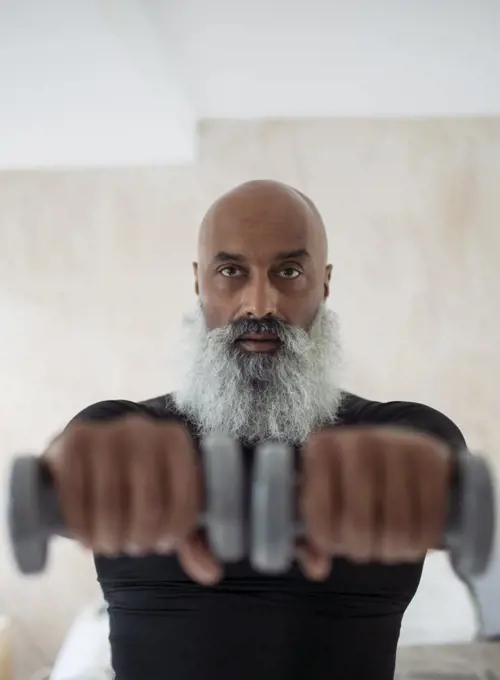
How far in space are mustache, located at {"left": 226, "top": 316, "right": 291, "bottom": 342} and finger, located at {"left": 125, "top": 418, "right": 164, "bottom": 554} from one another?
0.49 m

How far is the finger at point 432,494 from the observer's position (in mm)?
313

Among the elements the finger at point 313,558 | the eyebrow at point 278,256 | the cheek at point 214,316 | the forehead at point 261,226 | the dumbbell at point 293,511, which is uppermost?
the forehead at point 261,226

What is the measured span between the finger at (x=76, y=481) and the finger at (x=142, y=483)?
20 millimetres

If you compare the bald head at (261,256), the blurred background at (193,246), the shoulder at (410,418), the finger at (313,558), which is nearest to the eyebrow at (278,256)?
the bald head at (261,256)

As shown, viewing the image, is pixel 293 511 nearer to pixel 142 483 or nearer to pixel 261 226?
pixel 142 483

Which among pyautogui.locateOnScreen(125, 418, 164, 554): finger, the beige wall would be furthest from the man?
the beige wall

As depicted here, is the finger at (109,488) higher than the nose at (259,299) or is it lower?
lower

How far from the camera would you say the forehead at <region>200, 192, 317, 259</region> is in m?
0.80

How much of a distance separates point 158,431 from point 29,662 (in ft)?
6.10

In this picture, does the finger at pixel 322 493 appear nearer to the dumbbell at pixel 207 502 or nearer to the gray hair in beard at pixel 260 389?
the dumbbell at pixel 207 502

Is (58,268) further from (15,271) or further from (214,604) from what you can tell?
(214,604)

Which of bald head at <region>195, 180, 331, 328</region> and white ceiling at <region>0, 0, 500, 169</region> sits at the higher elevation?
white ceiling at <region>0, 0, 500, 169</region>

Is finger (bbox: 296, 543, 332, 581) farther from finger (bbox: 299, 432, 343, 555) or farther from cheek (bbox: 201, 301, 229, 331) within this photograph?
cheek (bbox: 201, 301, 229, 331)

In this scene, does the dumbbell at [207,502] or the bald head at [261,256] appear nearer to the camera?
the dumbbell at [207,502]
